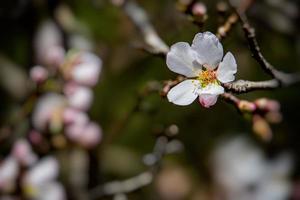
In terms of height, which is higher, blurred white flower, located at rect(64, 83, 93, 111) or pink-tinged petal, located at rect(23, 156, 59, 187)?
blurred white flower, located at rect(64, 83, 93, 111)

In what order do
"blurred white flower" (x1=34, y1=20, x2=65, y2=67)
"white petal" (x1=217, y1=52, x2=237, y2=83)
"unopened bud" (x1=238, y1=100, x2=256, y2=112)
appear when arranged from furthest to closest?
"blurred white flower" (x1=34, y1=20, x2=65, y2=67) < "unopened bud" (x1=238, y1=100, x2=256, y2=112) < "white petal" (x1=217, y1=52, x2=237, y2=83)

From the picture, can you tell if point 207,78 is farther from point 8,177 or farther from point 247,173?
point 247,173

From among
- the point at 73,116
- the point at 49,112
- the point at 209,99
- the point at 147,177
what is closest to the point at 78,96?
the point at 73,116

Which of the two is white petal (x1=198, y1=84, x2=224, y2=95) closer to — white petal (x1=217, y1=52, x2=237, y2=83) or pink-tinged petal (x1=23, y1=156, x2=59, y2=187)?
white petal (x1=217, y1=52, x2=237, y2=83)

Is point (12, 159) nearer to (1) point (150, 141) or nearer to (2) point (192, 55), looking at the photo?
(1) point (150, 141)

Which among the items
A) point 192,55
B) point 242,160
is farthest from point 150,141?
point 192,55

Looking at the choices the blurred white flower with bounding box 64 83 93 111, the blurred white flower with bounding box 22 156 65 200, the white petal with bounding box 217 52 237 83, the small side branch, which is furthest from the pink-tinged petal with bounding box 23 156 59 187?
the white petal with bounding box 217 52 237 83

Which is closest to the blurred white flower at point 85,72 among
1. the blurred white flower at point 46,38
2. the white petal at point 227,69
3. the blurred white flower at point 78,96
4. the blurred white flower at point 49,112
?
the blurred white flower at point 78,96
